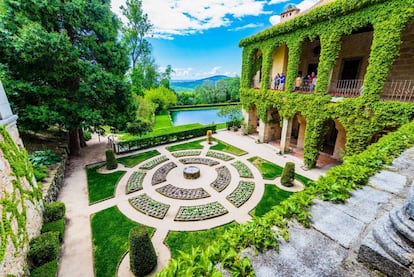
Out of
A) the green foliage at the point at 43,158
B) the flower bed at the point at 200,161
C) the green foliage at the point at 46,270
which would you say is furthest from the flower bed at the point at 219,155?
the green foliage at the point at 46,270

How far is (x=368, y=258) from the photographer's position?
163cm

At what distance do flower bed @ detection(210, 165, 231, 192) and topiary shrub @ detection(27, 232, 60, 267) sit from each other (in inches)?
255

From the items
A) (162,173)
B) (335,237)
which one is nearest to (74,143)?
(162,173)

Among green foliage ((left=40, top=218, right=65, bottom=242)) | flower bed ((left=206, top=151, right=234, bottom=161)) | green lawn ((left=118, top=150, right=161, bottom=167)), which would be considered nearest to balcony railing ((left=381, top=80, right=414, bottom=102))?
flower bed ((left=206, top=151, right=234, bottom=161))

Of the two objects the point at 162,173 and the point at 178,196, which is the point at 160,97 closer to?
→ the point at 162,173

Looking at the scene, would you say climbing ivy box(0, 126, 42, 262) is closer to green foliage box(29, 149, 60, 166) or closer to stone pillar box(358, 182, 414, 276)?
green foliage box(29, 149, 60, 166)

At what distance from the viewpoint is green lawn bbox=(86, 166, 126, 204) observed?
8.82 meters

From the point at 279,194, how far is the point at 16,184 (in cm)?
1000

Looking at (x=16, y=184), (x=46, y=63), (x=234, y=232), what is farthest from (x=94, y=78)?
(x=234, y=232)

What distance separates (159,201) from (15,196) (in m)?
4.84

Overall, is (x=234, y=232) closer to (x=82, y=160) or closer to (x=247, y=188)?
(x=247, y=188)

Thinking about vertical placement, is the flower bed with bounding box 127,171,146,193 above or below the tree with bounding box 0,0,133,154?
below

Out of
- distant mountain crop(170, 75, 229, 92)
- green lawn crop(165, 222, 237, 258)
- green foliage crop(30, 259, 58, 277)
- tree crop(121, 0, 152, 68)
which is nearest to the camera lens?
green foliage crop(30, 259, 58, 277)

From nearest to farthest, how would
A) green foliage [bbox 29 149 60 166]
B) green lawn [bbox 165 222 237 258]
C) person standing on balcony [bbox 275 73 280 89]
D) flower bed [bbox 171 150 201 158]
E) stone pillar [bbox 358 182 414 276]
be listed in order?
stone pillar [bbox 358 182 414 276] < green lawn [bbox 165 222 237 258] < green foliage [bbox 29 149 60 166] < flower bed [bbox 171 150 201 158] < person standing on balcony [bbox 275 73 280 89]
